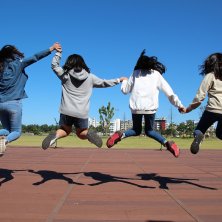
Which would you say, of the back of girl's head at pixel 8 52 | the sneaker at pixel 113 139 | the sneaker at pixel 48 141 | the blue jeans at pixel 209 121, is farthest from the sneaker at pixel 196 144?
the back of girl's head at pixel 8 52

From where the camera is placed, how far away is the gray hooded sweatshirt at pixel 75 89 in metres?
5.83

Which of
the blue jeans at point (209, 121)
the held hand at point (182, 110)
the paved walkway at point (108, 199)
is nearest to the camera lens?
the paved walkway at point (108, 199)

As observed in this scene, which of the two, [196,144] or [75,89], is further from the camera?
[75,89]

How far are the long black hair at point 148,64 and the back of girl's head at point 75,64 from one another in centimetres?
86

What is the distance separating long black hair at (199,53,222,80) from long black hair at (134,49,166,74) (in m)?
0.72

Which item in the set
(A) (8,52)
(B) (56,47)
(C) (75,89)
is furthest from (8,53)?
(C) (75,89)

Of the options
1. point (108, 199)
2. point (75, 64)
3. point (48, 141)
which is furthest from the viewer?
point (75, 64)

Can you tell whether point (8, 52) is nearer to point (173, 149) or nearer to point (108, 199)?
point (108, 199)

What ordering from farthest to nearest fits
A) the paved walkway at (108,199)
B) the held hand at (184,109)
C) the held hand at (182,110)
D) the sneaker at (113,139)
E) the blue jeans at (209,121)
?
the sneaker at (113,139), the held hand at (182,110), the held hand at (184,109), the blue jeans at (209,121), the paved walkway at (108,199)

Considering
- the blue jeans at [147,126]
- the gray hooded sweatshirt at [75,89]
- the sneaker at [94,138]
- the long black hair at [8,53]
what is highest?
the long black hair at [8,53]

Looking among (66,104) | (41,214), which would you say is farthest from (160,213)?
(66,104)

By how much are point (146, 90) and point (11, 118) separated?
2.12 meters

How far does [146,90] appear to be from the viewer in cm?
594

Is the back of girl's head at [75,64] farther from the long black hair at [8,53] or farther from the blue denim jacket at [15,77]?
the long black hair at [8,53]
